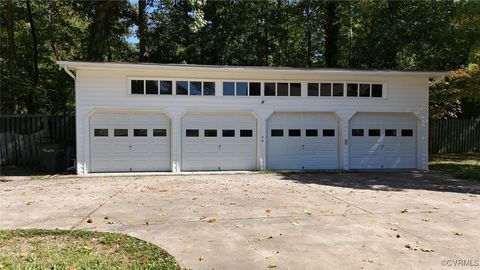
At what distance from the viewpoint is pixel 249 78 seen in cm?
1596

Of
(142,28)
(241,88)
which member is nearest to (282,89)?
(241,88)

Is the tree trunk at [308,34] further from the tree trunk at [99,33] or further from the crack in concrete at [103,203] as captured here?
the crack in concrete at [103,203]

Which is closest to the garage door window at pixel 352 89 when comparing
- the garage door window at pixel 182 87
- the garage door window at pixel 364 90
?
the garage door window at pixel 364 90

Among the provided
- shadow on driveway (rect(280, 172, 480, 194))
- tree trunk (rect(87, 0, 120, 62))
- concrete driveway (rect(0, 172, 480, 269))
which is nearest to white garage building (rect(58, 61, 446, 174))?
shadow on driveway (rect(280, 172, 480, 194))

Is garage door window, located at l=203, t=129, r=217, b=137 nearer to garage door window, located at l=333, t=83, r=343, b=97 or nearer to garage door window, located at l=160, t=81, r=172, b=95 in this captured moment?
garage door window, located at l=160, t=81, r=172, b=95

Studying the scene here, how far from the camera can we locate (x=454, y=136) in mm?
24406

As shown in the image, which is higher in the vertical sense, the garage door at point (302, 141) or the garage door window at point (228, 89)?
the garage door window at point (228, 89)

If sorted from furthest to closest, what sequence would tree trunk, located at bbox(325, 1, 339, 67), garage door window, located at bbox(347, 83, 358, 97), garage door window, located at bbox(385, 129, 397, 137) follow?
tree trunk, located at bbox(325, 1, 339, 67)
garage door window, located at bbox(385, 129, 397, 137)
garage door window, located at bbox(347, 83, 358, 97)

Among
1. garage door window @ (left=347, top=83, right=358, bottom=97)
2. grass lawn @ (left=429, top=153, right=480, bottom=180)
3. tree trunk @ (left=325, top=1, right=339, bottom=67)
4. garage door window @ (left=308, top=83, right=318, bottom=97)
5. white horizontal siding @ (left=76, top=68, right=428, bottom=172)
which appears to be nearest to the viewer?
grass lawn @ (left=429, top=153, right=480, bottom=180)

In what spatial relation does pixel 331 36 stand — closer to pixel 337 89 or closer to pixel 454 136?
pixel 454 136

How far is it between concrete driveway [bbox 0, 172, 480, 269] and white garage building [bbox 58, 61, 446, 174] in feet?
8.61

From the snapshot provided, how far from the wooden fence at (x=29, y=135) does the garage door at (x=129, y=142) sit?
218 centimetres

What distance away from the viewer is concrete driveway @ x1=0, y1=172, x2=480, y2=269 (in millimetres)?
5395

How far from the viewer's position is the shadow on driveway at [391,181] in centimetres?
1188
